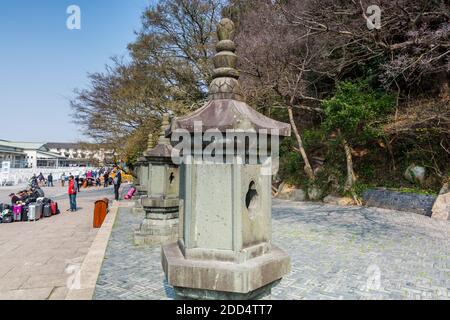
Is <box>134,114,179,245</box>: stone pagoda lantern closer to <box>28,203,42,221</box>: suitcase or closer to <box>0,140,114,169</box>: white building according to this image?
<box>28,203,42,221</box>: suitcase

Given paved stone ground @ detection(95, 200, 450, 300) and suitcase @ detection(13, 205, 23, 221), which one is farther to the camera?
suitcase @ detection(13, 205, 23, 221)

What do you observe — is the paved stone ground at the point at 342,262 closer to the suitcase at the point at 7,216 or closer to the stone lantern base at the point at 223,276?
the stone lantern base at the point at 223,276

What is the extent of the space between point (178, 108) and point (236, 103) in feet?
54.2

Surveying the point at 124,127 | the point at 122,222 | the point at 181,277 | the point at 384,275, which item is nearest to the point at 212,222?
the point at 181,277

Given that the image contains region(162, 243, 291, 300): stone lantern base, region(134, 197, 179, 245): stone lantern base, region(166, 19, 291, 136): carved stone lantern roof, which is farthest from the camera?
region(134, 197, 179, 245): stone lantern base

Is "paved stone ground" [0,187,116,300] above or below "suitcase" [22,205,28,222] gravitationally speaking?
below

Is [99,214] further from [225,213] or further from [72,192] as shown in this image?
[225,213]

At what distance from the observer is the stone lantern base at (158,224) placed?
26.6ft

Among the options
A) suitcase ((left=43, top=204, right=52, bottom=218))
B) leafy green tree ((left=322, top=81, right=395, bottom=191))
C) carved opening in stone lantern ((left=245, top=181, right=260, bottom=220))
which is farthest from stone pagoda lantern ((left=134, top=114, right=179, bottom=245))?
leafy green tree ((left=322, top=81, right=395, bottom=191))

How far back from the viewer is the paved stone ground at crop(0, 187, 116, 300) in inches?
208

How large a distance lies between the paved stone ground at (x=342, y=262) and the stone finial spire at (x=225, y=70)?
10.0ft

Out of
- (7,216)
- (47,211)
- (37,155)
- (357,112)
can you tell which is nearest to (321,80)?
(357,112)

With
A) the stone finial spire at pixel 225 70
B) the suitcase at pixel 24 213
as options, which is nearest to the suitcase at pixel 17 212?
the suitcase at pixel 24 213

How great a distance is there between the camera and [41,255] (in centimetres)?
768
